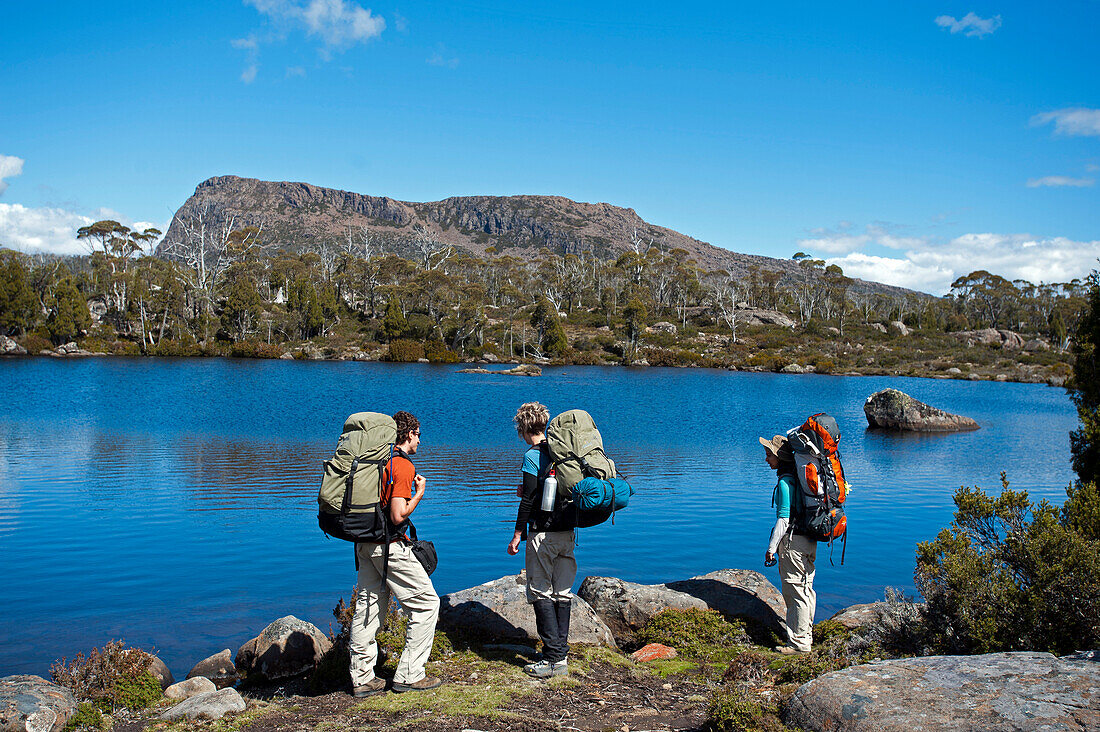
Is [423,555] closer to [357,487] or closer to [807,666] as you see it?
[357,487]

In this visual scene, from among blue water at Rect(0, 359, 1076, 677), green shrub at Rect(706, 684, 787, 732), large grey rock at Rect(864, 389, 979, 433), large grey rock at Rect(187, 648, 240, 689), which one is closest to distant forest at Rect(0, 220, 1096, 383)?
blue water at Rect(0, 359, 1076, 677)

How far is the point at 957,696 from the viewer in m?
4.03

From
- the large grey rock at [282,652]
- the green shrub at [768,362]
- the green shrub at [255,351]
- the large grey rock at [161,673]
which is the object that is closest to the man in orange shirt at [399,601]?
the large grey rock at [282,652]

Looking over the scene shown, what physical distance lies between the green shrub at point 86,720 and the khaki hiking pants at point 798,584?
5982 millimetres

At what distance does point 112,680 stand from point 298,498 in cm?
1016

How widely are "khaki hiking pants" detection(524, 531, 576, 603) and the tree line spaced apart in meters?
72.9

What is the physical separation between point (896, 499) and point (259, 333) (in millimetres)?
77129

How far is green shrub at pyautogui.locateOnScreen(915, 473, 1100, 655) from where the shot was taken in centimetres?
502

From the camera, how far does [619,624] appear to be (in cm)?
811

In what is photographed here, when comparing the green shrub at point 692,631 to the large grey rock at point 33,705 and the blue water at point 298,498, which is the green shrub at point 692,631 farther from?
the large grey rock at point 33,705

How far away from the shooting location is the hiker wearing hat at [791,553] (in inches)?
262

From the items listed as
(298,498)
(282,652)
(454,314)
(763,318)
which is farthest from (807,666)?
(763,318)

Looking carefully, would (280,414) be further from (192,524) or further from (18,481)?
(192,524)

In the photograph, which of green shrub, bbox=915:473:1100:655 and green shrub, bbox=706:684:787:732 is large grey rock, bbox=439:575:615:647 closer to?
green shrub, bbox=706:684:787:732
